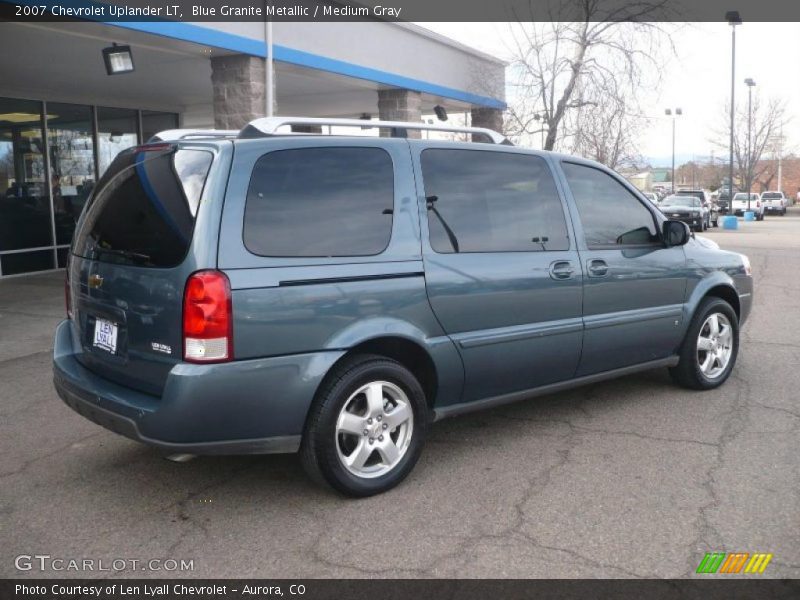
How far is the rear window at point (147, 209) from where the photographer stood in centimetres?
355

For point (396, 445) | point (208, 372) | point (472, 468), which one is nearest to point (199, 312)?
point (208, 372)

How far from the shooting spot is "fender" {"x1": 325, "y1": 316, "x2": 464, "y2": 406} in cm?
374

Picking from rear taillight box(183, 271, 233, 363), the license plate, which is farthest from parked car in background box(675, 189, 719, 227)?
rear taillight box(183, 271, 233, 363)

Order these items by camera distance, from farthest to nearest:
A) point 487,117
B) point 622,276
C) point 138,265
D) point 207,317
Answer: point 487,117, point 622,276, point 138,265, point 207,317

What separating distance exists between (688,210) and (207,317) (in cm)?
2937

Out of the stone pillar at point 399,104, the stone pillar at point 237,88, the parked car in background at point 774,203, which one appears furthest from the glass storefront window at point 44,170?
the parked car in background at point 774,203

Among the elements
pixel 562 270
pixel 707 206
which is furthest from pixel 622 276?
pixel 707 206

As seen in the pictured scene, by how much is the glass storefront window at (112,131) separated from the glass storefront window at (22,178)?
54.6 inches

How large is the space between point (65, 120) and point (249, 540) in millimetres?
12346

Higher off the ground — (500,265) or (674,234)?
(674,234)

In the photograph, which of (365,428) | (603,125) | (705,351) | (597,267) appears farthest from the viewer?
(603,125)

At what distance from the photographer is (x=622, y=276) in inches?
201

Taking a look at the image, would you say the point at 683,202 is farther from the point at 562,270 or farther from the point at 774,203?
the point at 562,270

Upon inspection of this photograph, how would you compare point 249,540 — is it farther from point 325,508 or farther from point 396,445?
point 396,445
